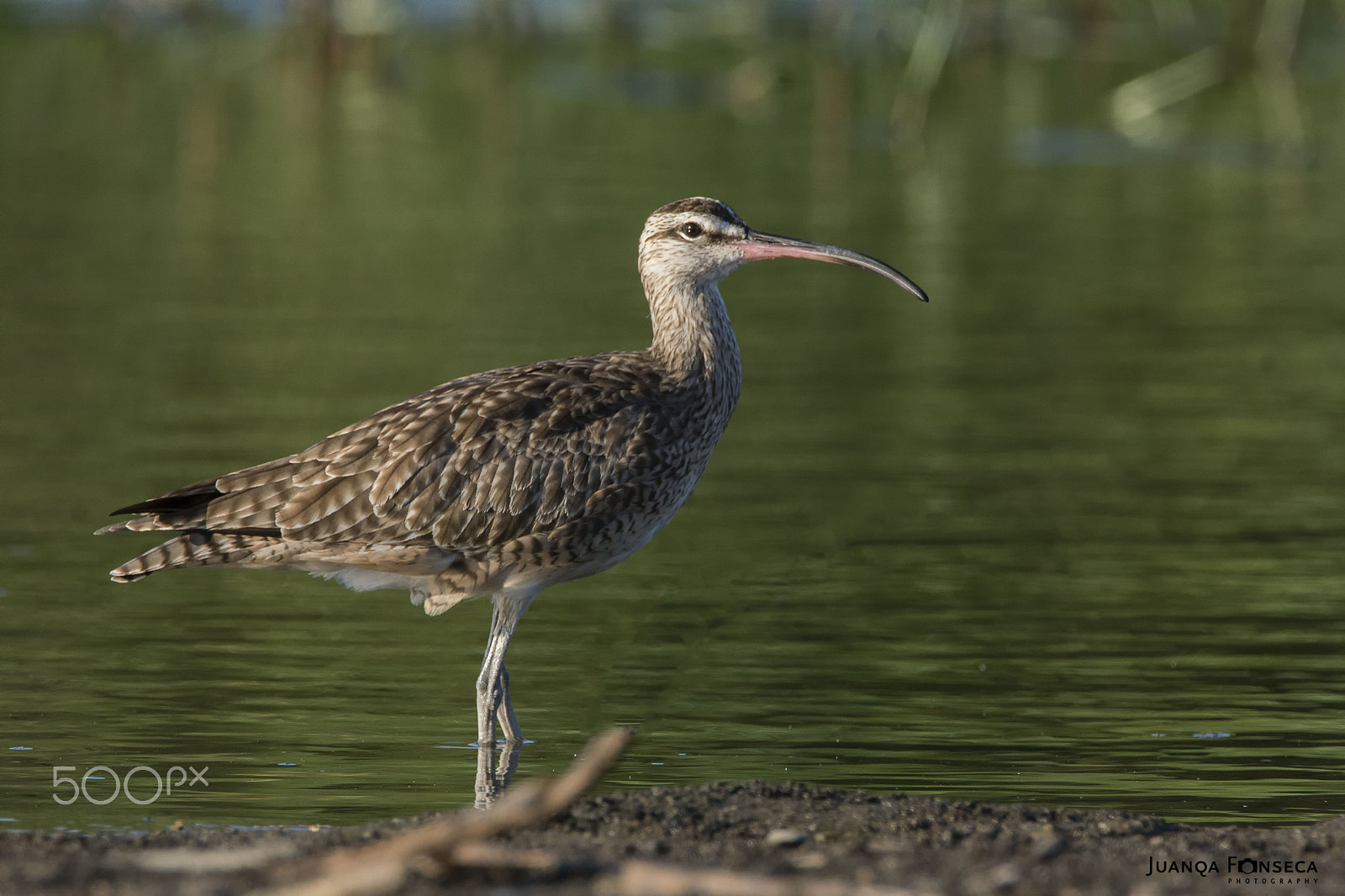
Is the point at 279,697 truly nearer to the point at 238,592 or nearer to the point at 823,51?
the point at 238,592

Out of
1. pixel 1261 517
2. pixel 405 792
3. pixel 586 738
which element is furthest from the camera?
pixel 1261 517

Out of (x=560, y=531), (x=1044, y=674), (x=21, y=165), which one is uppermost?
(x=21, y=165)

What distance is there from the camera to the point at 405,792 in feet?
25.6

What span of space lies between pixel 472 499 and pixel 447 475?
137 millimetres

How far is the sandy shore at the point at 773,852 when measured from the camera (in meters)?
5.86

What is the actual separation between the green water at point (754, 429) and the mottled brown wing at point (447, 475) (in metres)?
0.78

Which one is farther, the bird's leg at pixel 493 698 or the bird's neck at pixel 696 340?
the bird's neck at pixel 696 340

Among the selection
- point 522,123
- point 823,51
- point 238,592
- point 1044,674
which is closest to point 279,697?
point 238,592

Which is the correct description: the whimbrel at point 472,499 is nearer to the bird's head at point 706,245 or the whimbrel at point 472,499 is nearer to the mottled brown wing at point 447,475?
the mottled brown wing at point 447,475

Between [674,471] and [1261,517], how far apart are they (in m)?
4.27

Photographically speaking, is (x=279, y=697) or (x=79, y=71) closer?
(x=279, y=697)

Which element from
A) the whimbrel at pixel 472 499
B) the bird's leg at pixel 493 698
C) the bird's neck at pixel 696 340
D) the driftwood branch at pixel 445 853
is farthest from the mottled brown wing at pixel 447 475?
the driftwood branch at pixel 445 853

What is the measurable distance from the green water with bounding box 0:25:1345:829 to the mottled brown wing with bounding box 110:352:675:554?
78cm

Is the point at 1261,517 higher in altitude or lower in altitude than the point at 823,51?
lower
